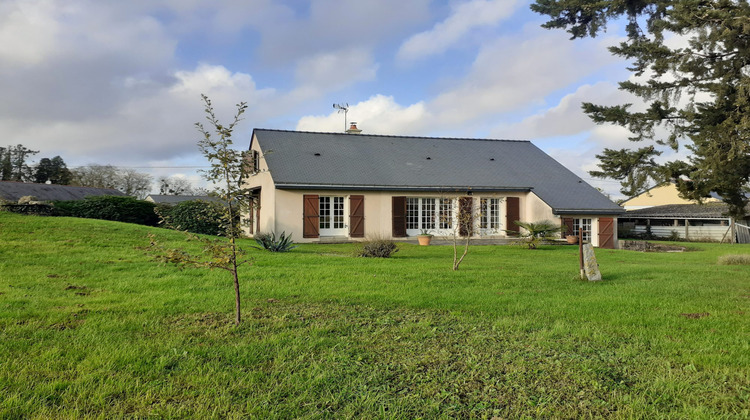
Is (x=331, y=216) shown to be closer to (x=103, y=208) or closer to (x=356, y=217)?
(x=356, y=217)

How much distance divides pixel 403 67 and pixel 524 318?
32.4ft

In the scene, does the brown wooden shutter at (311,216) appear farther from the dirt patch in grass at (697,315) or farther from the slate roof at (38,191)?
the slate roof at (38,191)

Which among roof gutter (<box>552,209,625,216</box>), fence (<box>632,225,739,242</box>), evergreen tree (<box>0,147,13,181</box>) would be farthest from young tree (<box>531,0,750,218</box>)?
evergreen tree (<box>0,147,13,181</box>)

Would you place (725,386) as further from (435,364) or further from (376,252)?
(376,252)

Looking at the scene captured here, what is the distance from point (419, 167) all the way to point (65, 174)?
52.5 metres

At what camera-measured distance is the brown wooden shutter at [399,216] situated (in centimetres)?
1889

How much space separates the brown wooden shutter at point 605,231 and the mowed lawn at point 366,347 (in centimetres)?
1260

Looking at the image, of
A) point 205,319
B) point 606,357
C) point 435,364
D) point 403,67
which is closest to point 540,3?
point 403,67

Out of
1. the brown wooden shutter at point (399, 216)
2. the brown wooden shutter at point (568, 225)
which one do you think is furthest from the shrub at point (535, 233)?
the brown wooden shutter at point (399, 216)

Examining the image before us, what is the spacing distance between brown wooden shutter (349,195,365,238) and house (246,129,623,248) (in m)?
0.04

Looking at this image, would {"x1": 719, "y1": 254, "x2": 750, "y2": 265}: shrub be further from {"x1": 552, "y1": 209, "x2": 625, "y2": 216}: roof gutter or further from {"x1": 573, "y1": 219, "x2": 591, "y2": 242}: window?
{"x1": 573, "y1": 219, "x2": 591, "y2": 242}: window

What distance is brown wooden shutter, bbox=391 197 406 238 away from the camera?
18.9 metres

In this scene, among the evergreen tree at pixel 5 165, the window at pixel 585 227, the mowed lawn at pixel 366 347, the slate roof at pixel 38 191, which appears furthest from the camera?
the evergreen tree at pixel 5 165

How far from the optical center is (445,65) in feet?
42.7
